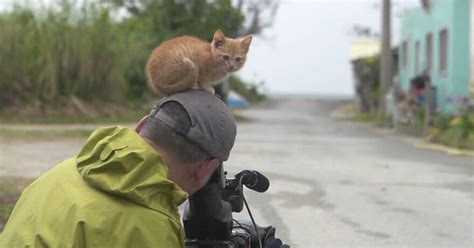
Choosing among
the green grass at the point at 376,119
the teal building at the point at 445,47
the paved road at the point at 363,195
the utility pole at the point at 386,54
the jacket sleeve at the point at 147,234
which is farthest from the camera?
the utility pole at the point at 386,54

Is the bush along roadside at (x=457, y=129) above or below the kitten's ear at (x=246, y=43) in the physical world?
below

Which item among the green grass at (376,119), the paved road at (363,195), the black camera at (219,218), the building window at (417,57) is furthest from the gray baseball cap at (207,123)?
the building window at (417,57)

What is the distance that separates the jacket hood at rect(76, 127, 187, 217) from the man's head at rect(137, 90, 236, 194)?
0.31 feet

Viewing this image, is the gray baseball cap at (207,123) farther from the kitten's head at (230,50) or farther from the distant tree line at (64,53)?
the distant tree line at (64,53)

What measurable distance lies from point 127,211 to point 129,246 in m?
0.09

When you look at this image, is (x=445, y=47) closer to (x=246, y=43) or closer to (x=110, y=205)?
(x=246, y=43)

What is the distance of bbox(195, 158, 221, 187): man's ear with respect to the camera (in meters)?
1.99

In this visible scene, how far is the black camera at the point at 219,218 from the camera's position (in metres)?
2.07

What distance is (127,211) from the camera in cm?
174

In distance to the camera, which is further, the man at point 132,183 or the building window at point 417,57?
the building window at point 417,57

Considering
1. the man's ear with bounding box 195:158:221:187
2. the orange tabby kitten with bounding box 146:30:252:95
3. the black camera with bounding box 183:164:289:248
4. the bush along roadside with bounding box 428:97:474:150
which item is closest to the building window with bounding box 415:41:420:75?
the bush along roadside with bounding box 428:97:474:150

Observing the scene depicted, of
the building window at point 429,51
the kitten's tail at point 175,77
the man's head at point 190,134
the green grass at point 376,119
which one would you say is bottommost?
the green grass at point 376,119

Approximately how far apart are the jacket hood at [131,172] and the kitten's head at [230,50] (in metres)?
0.87

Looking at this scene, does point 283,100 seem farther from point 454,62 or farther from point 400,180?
point 400,180
